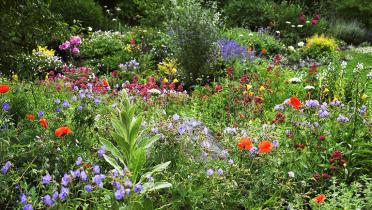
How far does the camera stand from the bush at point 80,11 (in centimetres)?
1131

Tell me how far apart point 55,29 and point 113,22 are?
7.94 m

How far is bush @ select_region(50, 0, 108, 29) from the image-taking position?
11.3 m

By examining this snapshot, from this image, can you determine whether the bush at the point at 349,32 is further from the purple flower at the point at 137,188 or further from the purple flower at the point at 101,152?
the purple flower at the point at 137,188

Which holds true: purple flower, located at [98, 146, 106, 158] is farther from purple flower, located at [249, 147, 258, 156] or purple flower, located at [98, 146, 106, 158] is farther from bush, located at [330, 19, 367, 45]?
bush, located at [330, 19, 367, 45]

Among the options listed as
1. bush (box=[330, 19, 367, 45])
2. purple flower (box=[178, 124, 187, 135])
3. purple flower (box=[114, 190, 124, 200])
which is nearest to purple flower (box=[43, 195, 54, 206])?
purple flower (box=[114, 190, 124, 200])

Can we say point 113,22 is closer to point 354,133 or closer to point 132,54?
point 132,54

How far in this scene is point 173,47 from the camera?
310 inches

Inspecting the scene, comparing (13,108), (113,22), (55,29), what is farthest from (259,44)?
(13,108)

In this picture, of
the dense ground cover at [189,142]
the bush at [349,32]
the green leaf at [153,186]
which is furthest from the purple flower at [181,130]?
the bush at [349,32]

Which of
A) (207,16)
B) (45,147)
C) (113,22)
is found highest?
(45,147)

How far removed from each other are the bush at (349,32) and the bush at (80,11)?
6.39 metres

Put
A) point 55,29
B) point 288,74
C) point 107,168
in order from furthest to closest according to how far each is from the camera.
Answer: point 288,74
point 55,29
point 107,168

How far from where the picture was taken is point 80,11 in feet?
37.6

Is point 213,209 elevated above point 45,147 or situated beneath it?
situated beneath
